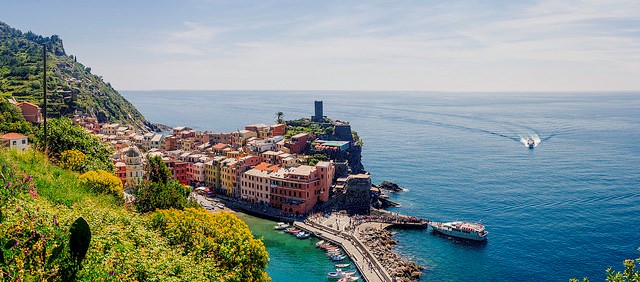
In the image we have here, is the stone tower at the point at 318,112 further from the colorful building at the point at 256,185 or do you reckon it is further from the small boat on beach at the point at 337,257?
the small boat on beach at the point at 337,257

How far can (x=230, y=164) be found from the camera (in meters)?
61.1

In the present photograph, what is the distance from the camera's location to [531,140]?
357 ft

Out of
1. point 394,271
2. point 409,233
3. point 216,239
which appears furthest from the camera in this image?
point 409,233

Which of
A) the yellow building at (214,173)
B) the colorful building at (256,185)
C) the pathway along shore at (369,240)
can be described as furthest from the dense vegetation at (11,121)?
the pathway along shore at (369,240)

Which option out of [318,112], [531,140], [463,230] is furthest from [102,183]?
[531,140]

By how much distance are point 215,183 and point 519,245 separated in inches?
1513

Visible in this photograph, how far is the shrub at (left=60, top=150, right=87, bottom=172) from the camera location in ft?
100

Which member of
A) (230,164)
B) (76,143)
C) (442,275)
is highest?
(76,143)

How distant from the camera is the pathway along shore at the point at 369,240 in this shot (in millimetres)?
38094

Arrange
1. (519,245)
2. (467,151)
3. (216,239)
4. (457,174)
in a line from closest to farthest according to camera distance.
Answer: (216,239) → (519,245) → (457,174) → (467,151)

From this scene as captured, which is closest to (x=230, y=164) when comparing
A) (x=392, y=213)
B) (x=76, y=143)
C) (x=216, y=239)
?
(x=392, y=213)

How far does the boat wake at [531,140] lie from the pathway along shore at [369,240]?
60.9 metres

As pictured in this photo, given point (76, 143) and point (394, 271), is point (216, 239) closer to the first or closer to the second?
point (76, 143)

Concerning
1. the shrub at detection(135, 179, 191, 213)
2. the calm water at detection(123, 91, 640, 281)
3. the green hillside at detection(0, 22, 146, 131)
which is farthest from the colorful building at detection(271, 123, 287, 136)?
the shrub at detection(135, 179, 191, 213)
